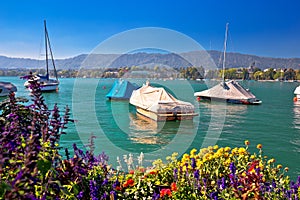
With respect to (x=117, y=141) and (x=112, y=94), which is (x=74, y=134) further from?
(x=112, y=94)

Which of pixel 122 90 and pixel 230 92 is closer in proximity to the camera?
pixel 230 92

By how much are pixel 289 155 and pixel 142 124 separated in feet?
31.6

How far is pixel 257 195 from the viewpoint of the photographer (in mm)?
2553

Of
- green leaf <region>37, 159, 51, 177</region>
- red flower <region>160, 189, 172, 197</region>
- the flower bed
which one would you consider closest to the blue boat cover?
the flower bed

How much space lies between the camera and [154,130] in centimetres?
1786

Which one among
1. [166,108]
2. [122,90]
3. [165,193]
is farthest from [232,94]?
[165,193]

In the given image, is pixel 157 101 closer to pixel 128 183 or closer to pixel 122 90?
pixel 122 90

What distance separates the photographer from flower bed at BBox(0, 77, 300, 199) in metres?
1.88

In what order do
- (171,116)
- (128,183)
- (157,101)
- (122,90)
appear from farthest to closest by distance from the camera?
(122,90), (157,101), (171,116), (128,183)

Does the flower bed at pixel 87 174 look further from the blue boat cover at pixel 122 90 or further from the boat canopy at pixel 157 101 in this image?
the blue boat cover at pixel 122 90

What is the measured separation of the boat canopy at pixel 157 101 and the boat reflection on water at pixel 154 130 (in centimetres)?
98

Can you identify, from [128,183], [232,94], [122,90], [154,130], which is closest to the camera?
[128,183]

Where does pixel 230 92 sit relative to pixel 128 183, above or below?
below

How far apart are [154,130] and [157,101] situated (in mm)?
3553
